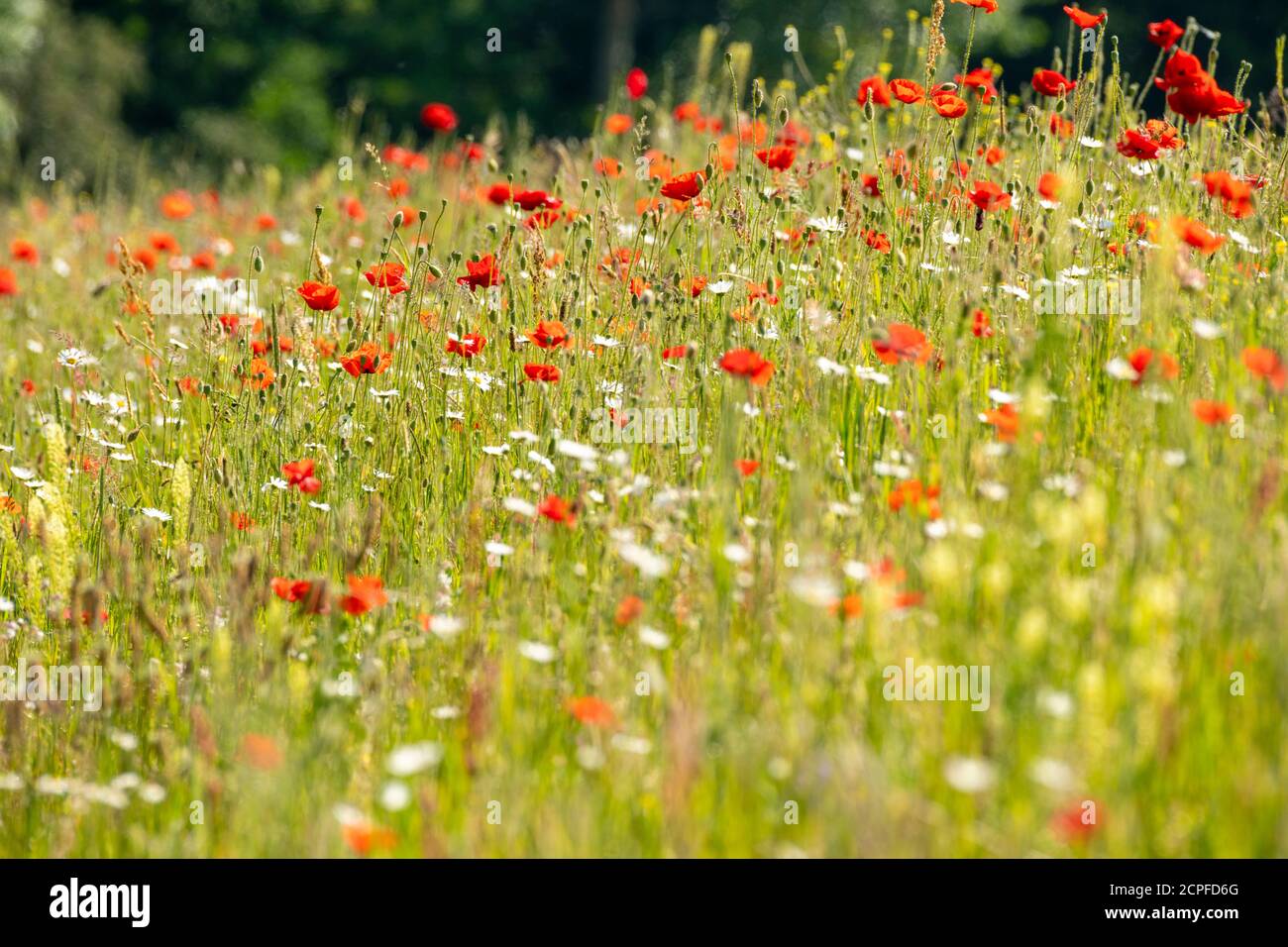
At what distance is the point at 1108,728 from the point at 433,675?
3.94ft

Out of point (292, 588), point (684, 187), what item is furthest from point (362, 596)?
point (684, 187)

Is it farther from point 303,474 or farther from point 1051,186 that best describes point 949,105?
point 303,474

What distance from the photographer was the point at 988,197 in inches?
130

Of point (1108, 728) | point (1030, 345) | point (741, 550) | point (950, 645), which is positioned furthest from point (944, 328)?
point (1108, 728)

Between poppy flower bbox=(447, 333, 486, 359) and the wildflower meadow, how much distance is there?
29 millimetres

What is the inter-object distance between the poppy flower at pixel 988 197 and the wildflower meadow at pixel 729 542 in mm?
11

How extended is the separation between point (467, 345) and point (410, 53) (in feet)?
74.4

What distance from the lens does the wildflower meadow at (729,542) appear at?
192 centimetres

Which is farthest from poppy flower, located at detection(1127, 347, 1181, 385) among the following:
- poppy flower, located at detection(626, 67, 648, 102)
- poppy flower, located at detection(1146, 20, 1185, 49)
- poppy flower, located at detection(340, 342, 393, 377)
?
poppy flower, located at detection(626, 67, 648, 102)

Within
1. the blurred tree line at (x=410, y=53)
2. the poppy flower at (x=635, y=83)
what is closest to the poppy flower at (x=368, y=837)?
the poppy flower at (x=635, y=83)

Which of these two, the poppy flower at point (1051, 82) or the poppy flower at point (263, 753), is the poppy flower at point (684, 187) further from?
the poppy flower at point (263, 753)

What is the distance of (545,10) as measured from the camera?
78.8 feet

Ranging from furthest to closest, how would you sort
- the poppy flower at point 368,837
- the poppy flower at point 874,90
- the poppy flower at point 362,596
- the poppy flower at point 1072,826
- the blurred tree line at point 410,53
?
the blurred tree line at point 410,53 → the poppy flower at point 874,90 → the poppy flower at point 362,596 → the poppy flower at point 368,837 → the poppy flower at point 1072,826
